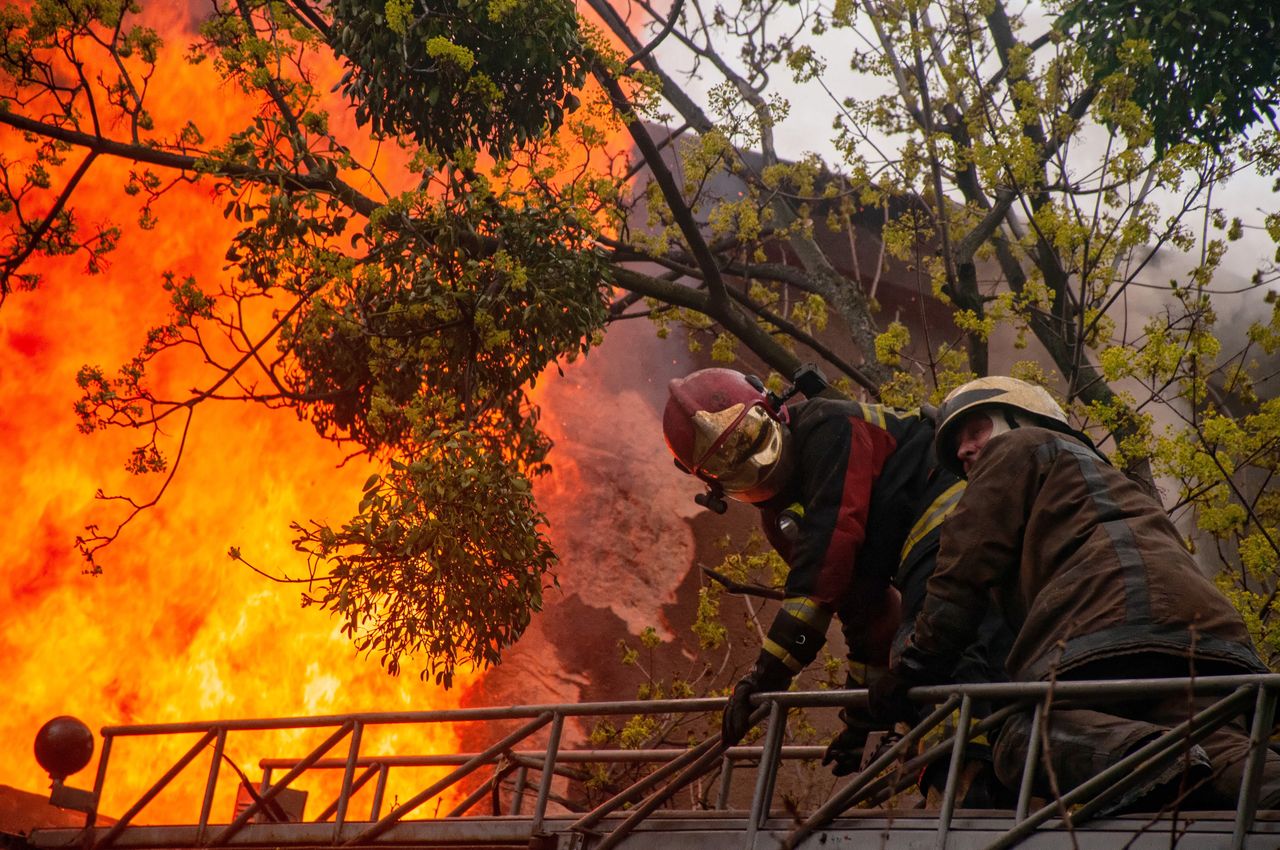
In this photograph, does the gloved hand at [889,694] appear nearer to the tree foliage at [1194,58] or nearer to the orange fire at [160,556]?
the tree foliage at [1194,58]

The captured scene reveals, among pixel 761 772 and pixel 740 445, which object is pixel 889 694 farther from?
pixel 740 445

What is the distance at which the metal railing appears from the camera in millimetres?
3264

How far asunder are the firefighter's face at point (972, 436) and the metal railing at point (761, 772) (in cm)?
93

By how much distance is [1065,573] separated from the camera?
3.88 meters

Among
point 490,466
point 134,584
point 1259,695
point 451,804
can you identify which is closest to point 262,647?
point 134,584

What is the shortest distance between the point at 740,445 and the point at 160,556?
Result: 898 centimetres

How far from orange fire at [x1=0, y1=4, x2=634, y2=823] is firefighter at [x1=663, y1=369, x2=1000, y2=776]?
24.5 feet

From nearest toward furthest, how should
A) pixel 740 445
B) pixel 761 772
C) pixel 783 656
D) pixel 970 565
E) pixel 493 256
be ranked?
pixel 970 565
pixel 761 772
pixel 783 656
pixel 740 445
pixel 493 256

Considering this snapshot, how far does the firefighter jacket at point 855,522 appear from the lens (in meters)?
4.80

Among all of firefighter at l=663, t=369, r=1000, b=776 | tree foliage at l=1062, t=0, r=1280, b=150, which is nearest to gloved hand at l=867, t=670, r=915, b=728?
firefighter at l=663, t=369, r=1000, b=776

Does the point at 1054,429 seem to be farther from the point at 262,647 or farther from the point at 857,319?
the point at 262,647

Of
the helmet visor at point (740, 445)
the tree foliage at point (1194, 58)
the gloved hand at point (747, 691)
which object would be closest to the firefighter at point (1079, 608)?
the gloved hand at point (747, 691)

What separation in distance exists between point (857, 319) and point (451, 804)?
6215mm

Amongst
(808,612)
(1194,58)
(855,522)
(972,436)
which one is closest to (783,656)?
(808,612)
